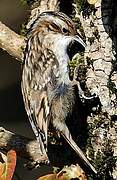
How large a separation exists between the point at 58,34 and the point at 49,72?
17cm

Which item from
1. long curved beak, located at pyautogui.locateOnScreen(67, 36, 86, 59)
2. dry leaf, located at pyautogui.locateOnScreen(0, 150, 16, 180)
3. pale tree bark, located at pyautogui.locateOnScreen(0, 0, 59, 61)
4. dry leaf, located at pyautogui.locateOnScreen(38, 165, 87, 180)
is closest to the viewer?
dry leaf, located at pyautogui.locateOnScreen(0, 150, 16, 180)

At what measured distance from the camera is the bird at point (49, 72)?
257 centimetres

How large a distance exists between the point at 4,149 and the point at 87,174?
0.29 m

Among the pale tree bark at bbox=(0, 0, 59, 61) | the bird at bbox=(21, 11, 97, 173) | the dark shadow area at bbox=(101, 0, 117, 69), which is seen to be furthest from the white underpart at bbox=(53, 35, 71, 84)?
the dark shadow area at bbox=(101, 0, 117, 69)

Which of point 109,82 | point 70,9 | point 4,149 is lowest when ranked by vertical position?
point 4,149

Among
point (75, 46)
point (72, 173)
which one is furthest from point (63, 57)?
point (72, 173)

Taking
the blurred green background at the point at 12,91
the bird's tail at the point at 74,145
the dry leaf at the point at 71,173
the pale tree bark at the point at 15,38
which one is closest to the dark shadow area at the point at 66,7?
the pale tree bark at the point at 15,38

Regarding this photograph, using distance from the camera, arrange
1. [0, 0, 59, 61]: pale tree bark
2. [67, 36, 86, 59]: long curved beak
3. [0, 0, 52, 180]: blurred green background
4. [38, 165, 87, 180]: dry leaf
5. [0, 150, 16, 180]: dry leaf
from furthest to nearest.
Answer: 1. [0, 0, 52, 180]: blurred green background
2. [0, 0, 59, 61]: pale tree bark
3. [67, 36, 86, 59]: long curved beak
4. [38, 165, 87, 180]: dry leaf
5. [0, 150, 16, 180]: dry leaf

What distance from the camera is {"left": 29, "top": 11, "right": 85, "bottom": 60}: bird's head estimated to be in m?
2.52

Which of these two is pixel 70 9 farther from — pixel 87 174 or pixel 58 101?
pixel 87 174

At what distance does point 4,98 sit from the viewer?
471 cm

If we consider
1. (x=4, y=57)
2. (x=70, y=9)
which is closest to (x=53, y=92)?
(x=70, y=9)

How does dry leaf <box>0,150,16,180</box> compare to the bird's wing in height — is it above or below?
below

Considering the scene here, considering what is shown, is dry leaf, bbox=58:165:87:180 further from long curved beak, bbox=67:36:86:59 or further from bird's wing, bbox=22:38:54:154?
long curved beak, bbox=67:36:86:59
